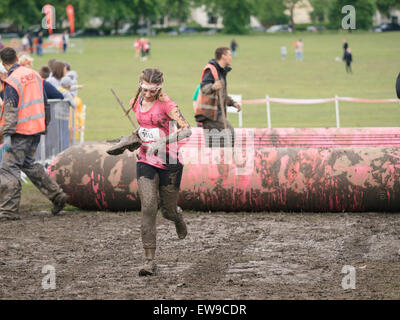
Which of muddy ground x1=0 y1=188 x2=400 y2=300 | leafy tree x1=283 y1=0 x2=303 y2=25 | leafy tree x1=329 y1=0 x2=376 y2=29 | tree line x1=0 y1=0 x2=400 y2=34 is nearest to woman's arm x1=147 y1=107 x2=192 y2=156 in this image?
muddy ground x1=0 y1=188 x2=400 y2=300

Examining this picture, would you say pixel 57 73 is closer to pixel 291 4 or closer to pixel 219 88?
pixel 219 88

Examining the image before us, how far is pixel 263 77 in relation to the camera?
40.2 m

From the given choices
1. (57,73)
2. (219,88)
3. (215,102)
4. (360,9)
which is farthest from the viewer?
(360,9)

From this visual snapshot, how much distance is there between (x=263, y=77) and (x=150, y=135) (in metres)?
33.5

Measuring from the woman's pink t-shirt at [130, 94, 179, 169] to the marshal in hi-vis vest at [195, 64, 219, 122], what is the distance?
3805 millimetres

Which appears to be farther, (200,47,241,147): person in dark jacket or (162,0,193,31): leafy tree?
(162,0,193,31): leafy tree

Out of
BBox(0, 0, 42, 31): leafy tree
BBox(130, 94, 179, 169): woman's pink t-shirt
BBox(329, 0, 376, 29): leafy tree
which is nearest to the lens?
Result: BBox(130, 94, 179, 169): woman's pink t-shirt

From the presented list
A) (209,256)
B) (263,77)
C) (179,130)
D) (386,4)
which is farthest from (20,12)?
(179,130)

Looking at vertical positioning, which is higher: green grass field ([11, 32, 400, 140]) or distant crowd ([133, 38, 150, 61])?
distant crowd ([133, 38, 150, 61])

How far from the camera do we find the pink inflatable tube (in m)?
9.72

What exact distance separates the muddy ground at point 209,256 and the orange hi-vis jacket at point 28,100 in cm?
116

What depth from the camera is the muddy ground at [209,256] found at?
20.5 feet

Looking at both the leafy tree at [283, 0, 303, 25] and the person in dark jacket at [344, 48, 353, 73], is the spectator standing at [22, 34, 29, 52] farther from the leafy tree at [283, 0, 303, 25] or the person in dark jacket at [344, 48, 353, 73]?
the leafy tree at [283, 0, 303, 25]

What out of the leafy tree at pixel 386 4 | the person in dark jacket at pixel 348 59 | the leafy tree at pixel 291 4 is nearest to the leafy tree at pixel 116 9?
the leafy tree at pixel 291 4
